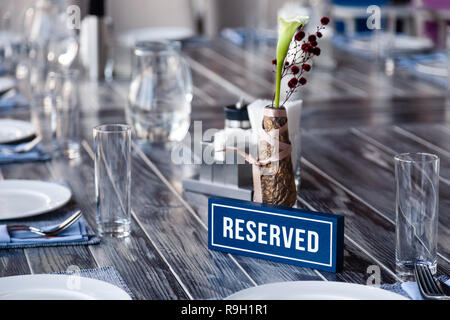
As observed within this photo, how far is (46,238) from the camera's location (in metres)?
1.19

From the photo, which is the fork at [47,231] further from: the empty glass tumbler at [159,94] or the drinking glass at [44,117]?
the empty glass tumbler at [159,94]

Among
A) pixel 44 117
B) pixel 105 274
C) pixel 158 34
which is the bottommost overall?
pixel 105 274

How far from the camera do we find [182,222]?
130 centimetres

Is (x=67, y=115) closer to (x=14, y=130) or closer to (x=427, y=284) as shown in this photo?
(x=14, y=130)

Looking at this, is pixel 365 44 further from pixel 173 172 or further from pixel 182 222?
pixel 182 222

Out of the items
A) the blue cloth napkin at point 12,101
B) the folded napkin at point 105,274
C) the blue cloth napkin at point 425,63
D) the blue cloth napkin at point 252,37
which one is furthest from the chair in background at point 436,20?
the folded napkin at point 105,274

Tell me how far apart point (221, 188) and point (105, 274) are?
42 cm

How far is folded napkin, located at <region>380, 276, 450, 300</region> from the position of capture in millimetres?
Result: 968

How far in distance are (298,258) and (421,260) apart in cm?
17

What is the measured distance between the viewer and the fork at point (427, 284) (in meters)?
0.95

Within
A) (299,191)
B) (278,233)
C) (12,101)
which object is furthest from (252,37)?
(278,233)

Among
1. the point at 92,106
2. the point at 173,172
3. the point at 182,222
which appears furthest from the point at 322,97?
the point at 182,222

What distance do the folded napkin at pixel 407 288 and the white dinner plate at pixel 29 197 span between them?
23.5 inches

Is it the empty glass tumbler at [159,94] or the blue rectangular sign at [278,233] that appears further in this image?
the empty glass tumbler at [159,94]
